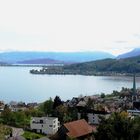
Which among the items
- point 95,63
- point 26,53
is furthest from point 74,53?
point 95,63

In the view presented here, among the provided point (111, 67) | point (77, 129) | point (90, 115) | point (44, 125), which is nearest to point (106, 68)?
point (111, 67)

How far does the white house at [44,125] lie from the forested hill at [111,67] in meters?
47.2

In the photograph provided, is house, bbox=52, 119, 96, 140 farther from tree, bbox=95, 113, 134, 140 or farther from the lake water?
the lake water

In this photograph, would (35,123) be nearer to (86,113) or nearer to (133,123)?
(86,113)

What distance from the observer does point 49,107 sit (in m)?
14.7

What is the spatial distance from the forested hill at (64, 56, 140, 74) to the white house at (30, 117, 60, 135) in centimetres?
4721

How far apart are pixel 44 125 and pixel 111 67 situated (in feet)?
Answer: 178

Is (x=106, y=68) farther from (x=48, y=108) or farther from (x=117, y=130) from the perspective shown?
(x=117, y=130)

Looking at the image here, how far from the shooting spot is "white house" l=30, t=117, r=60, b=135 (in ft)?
40.2

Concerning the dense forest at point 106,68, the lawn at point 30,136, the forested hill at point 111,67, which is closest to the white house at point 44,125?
the lawn at point 30,136

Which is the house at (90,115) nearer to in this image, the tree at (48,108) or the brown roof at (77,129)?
the tree at (48,108)

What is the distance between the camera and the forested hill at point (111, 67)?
61516mm

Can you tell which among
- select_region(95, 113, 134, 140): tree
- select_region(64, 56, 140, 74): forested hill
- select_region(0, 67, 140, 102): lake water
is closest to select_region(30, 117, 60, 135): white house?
select_region(95, 113, 134, 140): tree

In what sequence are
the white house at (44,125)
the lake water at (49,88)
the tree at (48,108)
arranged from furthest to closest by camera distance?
the lake water at (49,88)
the tree at (48,108)
the white house at (44,125)
